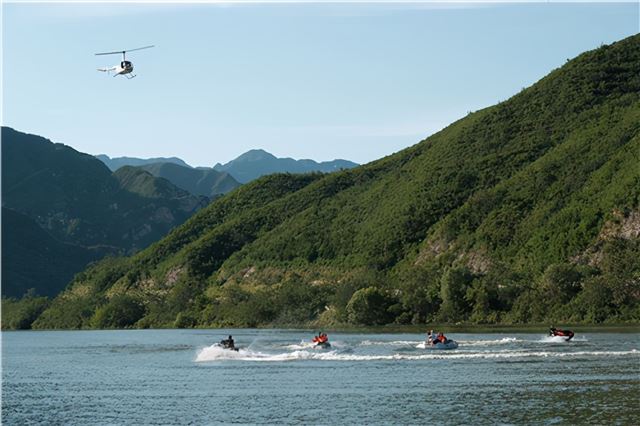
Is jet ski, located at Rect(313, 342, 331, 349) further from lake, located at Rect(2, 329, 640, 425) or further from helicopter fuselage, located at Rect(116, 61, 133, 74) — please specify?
helicopter fuselage, located at Rect(116, 61, 133, 74)

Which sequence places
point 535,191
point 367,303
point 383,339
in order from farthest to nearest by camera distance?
1. point 535,191
2. point 367,303
3. point 383,339

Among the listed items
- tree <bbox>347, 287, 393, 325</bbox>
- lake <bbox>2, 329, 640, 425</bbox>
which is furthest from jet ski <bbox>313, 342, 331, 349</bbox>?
tree <bbox>347, 287, 393, 325</bbox>

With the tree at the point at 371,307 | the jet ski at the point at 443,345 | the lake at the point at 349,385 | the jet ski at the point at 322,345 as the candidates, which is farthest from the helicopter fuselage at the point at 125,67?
the tree at the point at 371,307

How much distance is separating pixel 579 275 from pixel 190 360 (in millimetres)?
69883

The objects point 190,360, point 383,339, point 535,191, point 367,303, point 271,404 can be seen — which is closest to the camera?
point 271,404

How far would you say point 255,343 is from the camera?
444ft

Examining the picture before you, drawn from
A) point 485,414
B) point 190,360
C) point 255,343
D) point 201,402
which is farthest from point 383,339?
point 485,414

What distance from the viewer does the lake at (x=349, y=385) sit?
59.7m

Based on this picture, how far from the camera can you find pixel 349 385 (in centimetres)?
7488

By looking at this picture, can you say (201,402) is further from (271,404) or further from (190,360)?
(190,360)

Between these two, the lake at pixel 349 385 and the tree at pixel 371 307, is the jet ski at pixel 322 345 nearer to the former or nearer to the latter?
the lake at pixel 349 385

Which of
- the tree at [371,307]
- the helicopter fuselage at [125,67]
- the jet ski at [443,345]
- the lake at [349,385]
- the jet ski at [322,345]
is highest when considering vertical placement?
the helicopter fuselage at [125,67]

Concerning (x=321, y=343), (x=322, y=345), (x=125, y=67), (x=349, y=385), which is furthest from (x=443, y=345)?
(x=125, y=67)

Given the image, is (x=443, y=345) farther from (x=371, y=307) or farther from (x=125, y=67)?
(x=371, y=307)
